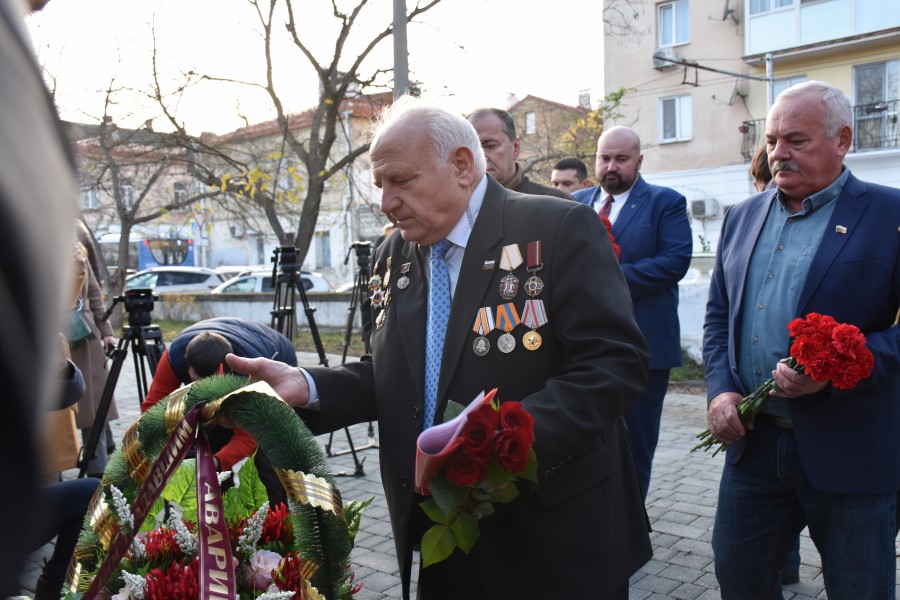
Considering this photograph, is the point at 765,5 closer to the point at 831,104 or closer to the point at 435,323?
the point at 831,104

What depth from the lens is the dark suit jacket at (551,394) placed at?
2.08 metres

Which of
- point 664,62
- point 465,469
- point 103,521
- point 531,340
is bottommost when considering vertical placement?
point 103,521

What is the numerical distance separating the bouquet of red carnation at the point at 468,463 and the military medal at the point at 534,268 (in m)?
0.42

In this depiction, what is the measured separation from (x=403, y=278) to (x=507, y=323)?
0.43m

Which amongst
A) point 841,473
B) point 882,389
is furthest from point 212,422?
point 882,389

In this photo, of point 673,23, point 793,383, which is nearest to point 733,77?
point 673,23

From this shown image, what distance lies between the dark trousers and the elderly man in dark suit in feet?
6.46

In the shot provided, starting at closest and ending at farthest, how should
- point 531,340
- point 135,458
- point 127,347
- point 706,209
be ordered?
point 135,458 < point 531,340 < point 127,347 < point 706,209

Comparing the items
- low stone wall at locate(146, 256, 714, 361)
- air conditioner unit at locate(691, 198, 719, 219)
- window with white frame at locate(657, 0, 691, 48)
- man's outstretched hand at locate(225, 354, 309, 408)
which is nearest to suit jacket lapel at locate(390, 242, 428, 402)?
man's outstretched hand at locate(225, 354, 309, 408)

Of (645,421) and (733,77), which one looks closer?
(645,421)

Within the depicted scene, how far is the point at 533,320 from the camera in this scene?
7.15 feet

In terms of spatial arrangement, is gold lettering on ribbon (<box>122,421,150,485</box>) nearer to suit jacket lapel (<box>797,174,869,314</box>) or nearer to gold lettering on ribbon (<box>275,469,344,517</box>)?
gold lettering on ribbon (<box>275,469,344,517</box>)

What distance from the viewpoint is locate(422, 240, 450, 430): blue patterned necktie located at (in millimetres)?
2295

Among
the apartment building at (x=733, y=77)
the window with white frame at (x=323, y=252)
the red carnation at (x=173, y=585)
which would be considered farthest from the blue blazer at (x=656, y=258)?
the window with white frame at (x=323, y=252)
